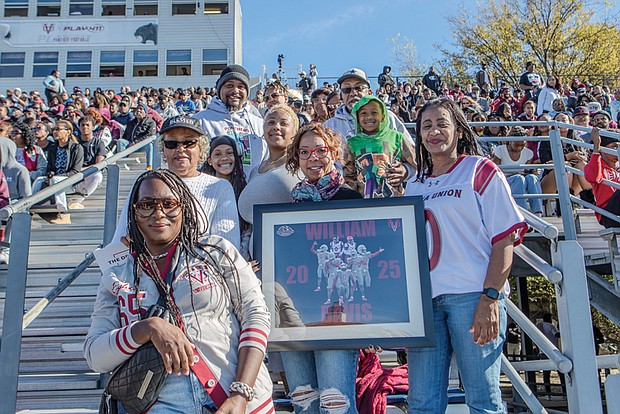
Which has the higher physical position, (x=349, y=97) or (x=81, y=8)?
(x=81, y=8)

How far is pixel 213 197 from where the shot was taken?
3367 millimetres

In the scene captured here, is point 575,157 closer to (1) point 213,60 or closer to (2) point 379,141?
(2) point 379,141

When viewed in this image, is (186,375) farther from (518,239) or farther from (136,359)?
(518,239)

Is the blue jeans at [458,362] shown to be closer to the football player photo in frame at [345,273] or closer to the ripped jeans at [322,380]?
the football player photo in frame at [345,273]

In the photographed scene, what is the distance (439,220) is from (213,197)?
1269 millimetres

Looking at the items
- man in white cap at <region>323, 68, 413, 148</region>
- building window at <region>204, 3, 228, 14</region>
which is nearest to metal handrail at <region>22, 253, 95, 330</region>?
man in white cap at <region>323, 68, 413, 148</region>

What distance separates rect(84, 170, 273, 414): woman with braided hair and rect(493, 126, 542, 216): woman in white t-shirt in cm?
519

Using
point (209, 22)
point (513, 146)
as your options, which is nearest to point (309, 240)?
point (513, 146)

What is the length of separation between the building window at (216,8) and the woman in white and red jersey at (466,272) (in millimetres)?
37847

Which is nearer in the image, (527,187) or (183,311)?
(183,311)

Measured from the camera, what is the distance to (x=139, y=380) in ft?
7.10

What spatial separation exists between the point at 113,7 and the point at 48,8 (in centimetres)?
421

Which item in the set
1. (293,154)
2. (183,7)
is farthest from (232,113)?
(183,7)

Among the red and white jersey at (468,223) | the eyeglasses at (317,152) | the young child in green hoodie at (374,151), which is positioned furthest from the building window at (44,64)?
the red and white jersey at (468,223)
